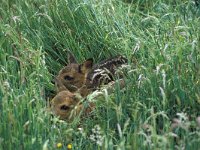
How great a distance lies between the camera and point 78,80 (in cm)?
823

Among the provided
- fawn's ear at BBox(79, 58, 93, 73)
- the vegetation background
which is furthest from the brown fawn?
the vegetation background

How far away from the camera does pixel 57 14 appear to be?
347 inches

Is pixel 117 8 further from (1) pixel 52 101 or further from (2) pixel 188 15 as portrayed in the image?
(1) pixel 52 101

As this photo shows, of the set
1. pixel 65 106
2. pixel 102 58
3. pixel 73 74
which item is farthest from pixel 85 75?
pixel 65 106

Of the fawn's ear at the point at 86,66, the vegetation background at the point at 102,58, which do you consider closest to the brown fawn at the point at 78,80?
the fawn's ear at the point at 86,66

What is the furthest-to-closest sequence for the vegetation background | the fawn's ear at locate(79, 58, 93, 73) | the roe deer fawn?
the fawn's ear at locate(79, 58, 93, 73) < the roe deer fawn < the vegetation background

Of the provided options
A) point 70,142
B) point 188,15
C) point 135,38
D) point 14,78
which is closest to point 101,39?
point 135,38

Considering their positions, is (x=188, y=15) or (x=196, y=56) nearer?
(x=196, y=56)

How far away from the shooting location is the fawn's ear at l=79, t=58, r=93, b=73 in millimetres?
7862

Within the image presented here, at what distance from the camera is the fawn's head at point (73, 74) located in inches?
313

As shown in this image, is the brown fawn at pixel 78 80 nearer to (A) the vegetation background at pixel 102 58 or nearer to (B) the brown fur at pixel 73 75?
(B) the brown fur at pixel 73 75

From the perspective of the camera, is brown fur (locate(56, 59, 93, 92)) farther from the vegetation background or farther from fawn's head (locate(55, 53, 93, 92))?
the vegetation background

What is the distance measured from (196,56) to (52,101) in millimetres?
1386

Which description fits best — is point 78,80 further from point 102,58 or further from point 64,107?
point 64,107
